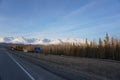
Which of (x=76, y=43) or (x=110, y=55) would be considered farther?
(x=76, y=43)

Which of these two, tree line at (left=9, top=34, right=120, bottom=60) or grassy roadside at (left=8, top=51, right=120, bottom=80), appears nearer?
grassy roadside at (left=8, top=51, right=120, bottom=80)

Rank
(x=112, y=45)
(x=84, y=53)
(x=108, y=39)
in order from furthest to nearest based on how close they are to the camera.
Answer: (x=84, y=53) → (x=108, y=39) → (x=112, y=45)

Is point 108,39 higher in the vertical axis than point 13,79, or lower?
higher

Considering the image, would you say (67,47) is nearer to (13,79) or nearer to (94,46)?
(94,46)

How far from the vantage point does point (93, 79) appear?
51.1 ft

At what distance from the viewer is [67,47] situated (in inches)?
2852

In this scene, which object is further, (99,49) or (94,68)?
(99,49)

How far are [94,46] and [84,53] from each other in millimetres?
4648

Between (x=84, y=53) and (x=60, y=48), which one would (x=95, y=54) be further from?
(x=60, y=48)

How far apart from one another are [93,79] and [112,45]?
34.8 metres

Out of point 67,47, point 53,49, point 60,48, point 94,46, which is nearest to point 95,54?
point 94,46

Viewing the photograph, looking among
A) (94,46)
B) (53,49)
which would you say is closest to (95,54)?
(94,46)

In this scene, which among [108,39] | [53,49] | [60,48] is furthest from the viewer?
[53,49]

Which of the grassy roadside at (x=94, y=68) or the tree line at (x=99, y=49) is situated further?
the tree line at (x=99, y=49)
